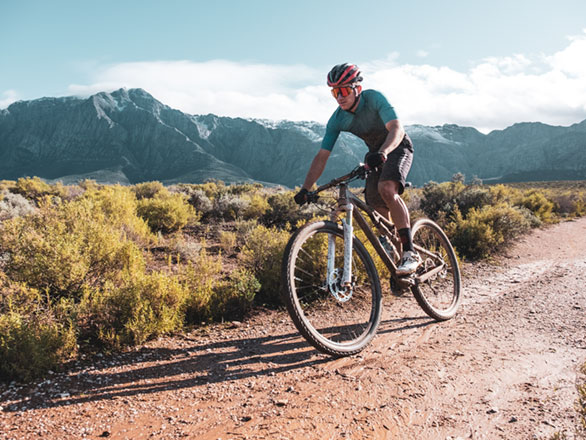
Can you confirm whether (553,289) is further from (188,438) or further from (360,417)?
(188,438)

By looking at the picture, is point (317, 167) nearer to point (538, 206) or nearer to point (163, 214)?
point (163, 214)

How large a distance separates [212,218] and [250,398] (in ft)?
33.2

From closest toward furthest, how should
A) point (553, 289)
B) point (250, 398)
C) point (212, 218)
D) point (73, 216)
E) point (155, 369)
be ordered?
1. point (250, 398)
2. point (155, 369)
3. point (73, 216)
4. point (553, 289)
5. point (212, 218)

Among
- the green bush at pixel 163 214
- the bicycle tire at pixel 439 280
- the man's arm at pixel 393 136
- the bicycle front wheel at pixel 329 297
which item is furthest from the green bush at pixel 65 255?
the green bush at pixel 163 214

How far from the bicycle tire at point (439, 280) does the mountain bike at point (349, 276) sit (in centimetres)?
1

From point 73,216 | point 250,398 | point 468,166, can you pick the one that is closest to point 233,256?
point 73,216

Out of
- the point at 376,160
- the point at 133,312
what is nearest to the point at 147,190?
the point at 133,312

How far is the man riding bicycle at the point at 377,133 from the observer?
12.1 feet

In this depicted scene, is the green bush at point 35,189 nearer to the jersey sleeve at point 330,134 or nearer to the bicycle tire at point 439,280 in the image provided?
the jersey sleeve at point 330,134

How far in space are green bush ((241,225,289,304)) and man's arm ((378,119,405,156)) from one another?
93.8 inches

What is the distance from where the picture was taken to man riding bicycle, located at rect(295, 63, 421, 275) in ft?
12.1

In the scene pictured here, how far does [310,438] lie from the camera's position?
2223 millimetres

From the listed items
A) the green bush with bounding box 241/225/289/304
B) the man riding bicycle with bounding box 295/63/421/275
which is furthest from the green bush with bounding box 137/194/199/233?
the man riding bicycle with bounding box 295/63/421/275

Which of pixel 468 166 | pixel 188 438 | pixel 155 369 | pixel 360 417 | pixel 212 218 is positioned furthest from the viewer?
pixel 468 166
